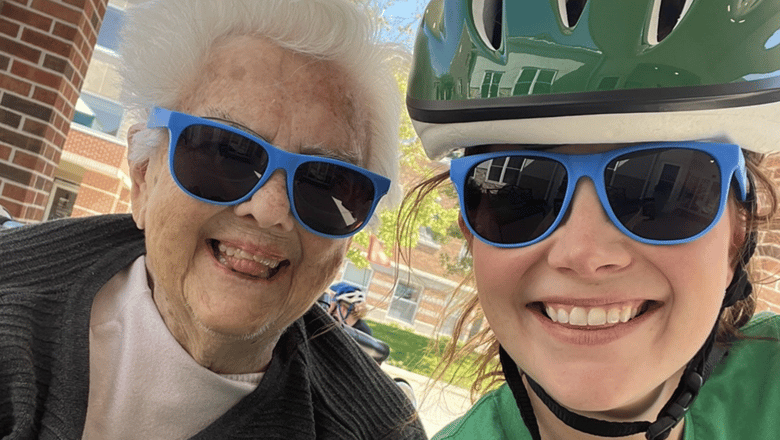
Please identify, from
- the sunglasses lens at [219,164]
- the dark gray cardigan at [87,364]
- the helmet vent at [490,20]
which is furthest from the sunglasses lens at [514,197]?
the dark gray cardigan at [87,364]

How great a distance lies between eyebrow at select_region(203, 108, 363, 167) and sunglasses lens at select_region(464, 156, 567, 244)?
540 millimetres

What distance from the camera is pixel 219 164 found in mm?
1636

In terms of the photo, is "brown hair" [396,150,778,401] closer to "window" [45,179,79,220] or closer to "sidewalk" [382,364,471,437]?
"sidewalk" [382,364,471,437]

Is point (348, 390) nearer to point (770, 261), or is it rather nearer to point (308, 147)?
point (308, 147)

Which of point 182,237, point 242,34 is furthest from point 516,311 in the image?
point 242,34

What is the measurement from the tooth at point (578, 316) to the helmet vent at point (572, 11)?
1.76 ft

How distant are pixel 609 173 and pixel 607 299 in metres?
0.24

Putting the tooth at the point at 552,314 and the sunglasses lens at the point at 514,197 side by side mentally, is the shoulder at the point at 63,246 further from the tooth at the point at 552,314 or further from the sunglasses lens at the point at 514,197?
the tooth at the point at 552,314

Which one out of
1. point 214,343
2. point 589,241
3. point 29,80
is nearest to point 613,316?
point 589,241

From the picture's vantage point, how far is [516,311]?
127cm

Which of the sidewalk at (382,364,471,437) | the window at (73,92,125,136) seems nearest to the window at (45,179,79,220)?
the window at (73,92,125,136)

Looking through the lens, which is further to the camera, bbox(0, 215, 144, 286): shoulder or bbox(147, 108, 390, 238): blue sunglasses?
bbox(0, 215, 144, 286): shoulder

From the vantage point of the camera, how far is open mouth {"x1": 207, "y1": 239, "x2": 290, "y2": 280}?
1.70m

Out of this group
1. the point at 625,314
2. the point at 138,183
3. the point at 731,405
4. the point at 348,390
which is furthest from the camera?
the point at 348,390
